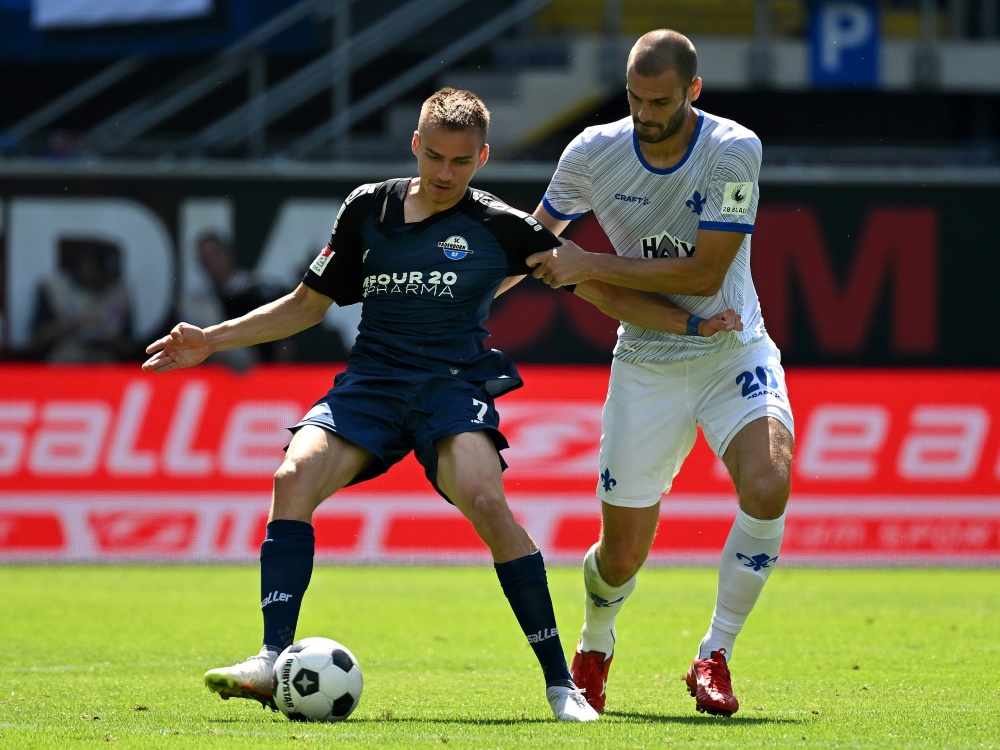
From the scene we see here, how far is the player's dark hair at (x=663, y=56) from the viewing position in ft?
19.0

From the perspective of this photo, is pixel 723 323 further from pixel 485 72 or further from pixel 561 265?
pixel 485 72

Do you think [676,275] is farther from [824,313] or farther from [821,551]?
[824,313]

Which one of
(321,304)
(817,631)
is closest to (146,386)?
(817,631)

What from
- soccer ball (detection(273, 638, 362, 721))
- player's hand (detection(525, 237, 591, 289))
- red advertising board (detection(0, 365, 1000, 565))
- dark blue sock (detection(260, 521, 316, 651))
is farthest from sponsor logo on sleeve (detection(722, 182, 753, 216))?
red advertising board (detection(0, 365, 1000, 565))

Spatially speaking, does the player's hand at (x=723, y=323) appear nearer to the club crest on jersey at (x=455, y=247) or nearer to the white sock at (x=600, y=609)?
the club crest on jersey at (x=455, y=247)

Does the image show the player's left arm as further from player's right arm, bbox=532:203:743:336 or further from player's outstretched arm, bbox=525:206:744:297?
player's right arm, bbox=532:203:743:336

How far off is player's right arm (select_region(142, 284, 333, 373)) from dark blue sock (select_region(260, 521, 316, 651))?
783mm

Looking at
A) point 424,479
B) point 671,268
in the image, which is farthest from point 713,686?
point 424,479

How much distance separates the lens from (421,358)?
19.0ft

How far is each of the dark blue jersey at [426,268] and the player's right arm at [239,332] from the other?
0.52 ft

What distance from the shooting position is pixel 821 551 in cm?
1283

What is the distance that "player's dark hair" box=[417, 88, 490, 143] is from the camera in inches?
219

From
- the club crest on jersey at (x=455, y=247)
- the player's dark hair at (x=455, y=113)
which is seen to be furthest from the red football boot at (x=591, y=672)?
the player's dark hair at (x=455, y=113)

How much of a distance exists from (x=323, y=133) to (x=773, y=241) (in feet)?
16.3
